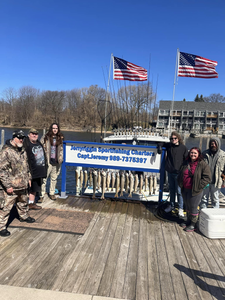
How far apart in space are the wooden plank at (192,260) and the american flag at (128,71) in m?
9.11

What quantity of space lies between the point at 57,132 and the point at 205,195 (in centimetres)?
379

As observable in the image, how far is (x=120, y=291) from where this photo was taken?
8.24ft

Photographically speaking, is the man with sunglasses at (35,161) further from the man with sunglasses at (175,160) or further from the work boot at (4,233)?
the man with sunglasses at (175,160)

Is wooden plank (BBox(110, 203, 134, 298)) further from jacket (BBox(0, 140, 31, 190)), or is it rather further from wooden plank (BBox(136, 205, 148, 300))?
jacket (BBox(0, 140, 31, 190))

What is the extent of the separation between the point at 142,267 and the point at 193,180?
71.5 inches

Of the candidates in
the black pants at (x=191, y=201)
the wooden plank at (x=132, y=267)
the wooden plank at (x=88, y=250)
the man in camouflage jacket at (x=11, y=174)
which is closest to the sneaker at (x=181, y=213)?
the black pants at (x=191, y=201)

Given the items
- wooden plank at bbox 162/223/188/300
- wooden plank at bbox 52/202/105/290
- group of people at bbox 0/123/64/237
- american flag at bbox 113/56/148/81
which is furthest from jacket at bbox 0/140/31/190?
american flag at bbox 113/56/148/81

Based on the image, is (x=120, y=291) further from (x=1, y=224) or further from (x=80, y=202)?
(x=80, y=202)

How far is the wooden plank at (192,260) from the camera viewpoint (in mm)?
2547

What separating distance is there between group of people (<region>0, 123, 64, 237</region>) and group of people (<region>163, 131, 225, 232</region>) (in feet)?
9.46

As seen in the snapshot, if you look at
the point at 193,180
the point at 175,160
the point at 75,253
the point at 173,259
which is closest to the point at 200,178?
the point at 193,180

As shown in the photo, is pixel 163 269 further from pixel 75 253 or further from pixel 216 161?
pixel 216 161

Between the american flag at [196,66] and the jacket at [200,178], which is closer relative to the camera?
the jacket at [200,178]

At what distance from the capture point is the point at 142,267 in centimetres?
297
